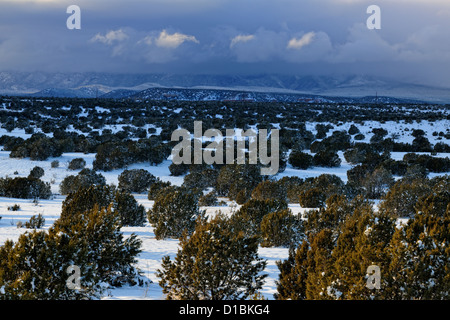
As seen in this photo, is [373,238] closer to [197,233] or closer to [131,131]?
[197,233]

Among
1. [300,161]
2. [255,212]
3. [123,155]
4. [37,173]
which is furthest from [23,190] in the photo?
[300,161]

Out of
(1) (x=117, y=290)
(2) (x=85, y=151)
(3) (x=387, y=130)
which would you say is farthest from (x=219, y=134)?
(1) (x=117, y=290)

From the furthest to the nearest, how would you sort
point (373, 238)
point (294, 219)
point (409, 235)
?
A: point (294, 219)
point (373, 238)
point (409, 235)

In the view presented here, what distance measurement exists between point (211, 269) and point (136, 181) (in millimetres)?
15561

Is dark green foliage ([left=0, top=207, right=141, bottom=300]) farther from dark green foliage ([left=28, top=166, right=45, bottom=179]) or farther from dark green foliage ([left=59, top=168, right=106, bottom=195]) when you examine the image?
dark green foliage ([left=28, top=166, right=45, bottom=179])

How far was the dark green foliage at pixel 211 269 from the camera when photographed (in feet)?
17.3

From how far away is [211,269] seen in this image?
5254 mm

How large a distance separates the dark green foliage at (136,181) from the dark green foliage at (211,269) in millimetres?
15026

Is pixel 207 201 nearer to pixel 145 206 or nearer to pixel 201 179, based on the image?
pixel 145 206

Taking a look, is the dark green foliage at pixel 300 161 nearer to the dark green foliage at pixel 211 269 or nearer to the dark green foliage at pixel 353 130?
the dark green foliage at pixel 353 130

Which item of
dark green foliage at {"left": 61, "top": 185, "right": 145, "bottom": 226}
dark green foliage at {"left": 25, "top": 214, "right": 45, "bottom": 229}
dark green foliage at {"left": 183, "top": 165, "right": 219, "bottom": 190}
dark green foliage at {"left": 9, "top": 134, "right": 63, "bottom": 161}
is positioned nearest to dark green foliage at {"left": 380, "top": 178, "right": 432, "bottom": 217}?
dark green foliage at {"left": 61, "top": 185, "right": 145, "bottom": 226}
